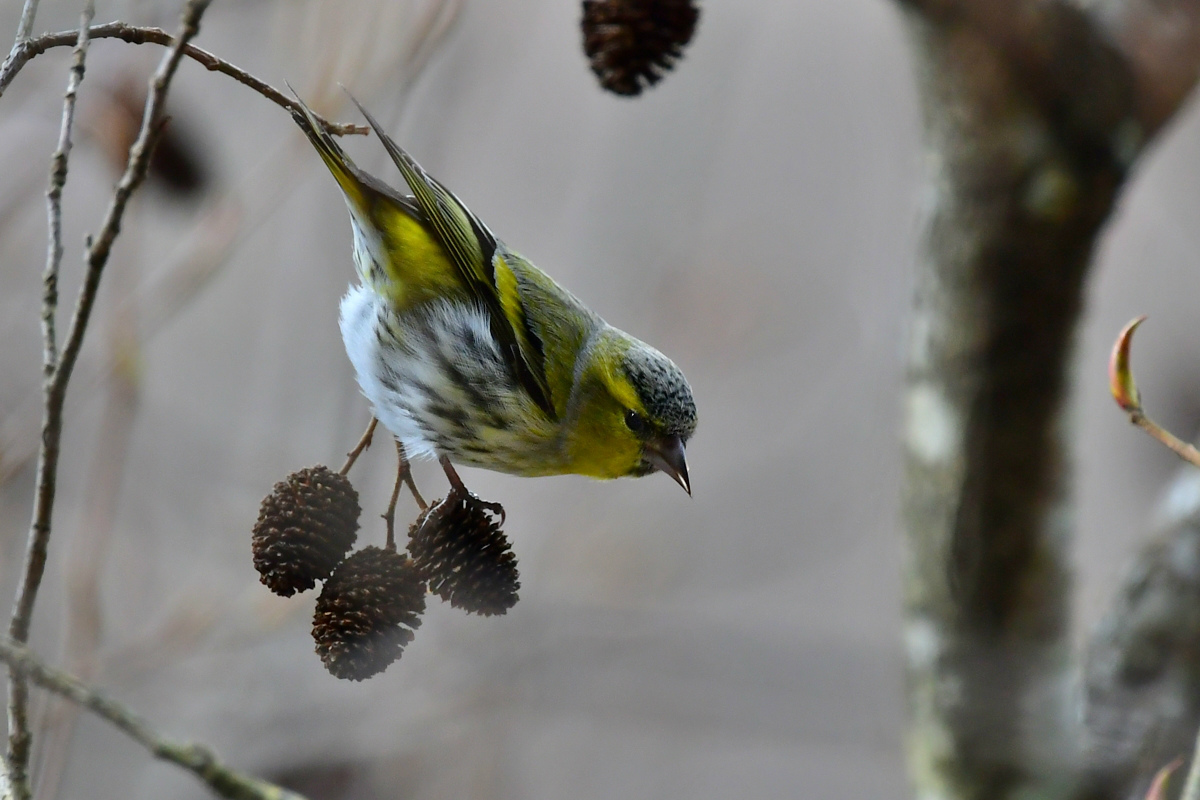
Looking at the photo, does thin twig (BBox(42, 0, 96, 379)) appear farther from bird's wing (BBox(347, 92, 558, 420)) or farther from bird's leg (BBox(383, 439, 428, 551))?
bird's wing (BBox(347, 92, 558, 420))

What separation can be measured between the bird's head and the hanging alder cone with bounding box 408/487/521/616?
596mm

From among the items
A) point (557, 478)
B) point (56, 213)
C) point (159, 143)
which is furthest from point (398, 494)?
point (557, 478)

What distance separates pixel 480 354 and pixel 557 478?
1697 millimetres

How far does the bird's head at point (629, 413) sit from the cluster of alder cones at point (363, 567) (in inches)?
24.7

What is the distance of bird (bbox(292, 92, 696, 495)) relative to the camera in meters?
2.18

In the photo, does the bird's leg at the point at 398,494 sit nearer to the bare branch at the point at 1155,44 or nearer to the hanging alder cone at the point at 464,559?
the hanging alder cone at the point at 464,559

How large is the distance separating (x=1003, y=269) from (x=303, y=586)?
5.52 ft

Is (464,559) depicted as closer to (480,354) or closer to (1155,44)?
(480,354)

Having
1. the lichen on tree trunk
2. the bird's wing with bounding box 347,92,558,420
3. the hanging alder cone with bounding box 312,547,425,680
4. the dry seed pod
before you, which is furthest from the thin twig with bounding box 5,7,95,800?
the lichen on tree trunk

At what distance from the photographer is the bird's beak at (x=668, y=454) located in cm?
209

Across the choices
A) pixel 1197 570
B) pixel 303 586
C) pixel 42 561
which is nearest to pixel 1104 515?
pixel 1197 570

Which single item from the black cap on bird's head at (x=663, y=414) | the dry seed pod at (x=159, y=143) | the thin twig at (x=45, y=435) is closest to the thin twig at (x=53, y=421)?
the thin twig at (x=45, y=435)

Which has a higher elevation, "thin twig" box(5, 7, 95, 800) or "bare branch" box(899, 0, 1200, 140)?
"bare branch" box(899, 0, 1200, 140)

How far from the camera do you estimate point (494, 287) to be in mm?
2320
